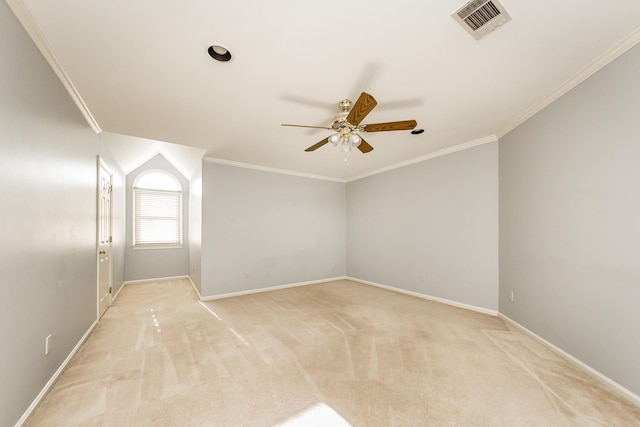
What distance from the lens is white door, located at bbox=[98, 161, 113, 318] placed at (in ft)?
10.7

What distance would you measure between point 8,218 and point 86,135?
180cm

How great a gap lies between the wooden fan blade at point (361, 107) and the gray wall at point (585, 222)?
1909 mm

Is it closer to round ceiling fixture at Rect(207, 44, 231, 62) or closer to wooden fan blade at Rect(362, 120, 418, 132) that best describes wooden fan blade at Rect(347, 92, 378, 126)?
wooden fan blade at Rect(362, 120, 418, 132)

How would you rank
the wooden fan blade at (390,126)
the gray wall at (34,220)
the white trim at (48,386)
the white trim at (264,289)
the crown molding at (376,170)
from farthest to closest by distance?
the white trim at (264,289), the crown molding at (376,170), the wooden fan blade at (390,126), the white trim at (48,386), the gray wall at (34,220)

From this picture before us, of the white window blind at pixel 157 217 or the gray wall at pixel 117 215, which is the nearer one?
the gray wall at pixel 117 215

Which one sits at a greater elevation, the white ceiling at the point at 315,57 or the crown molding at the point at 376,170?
the white ceiling at the point at 315,57

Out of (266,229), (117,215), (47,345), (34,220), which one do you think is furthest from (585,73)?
(117,215)

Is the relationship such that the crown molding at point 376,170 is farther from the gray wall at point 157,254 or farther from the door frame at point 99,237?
the gray wall at point 157,254

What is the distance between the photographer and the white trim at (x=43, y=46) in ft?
4.68

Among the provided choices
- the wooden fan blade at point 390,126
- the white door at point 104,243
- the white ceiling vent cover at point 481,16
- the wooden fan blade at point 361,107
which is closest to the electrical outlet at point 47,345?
the white door at point 104,243

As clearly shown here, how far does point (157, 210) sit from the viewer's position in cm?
588

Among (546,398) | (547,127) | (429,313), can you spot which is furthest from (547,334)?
(547,127)

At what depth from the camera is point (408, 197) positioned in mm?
4590

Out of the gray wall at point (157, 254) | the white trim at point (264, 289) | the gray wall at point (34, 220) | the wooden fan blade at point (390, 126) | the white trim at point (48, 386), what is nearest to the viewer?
the gray wall at point (34, 220)
